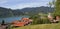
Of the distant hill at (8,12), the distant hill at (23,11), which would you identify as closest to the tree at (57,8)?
the distant hill at (23,11)

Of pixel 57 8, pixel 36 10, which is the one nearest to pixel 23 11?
pixel 36 10

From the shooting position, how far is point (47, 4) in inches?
117

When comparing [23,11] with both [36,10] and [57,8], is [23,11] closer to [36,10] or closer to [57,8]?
[36,10]

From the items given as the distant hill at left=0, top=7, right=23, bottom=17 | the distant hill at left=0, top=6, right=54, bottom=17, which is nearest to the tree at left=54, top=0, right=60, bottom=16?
the distant hill at left=0, top=6, right=54, bottom=17

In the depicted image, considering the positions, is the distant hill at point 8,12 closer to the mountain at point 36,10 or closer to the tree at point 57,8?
the mountain at point 36,10

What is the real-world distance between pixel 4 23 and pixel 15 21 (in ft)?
0.63

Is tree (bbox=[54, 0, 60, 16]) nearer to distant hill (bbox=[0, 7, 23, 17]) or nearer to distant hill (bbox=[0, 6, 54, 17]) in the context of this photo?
distant hill (bbox=[0, 6, 54, 17])

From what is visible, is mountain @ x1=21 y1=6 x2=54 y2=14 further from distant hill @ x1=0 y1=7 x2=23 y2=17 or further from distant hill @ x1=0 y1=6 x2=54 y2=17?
distant hill @ x1=0 y1=7 x2=23 y2=17

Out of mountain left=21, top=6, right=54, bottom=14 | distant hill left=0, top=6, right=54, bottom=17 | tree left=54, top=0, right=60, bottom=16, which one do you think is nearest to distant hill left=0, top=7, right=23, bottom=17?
distant hill left=0, top=6, right=54, bottom=17

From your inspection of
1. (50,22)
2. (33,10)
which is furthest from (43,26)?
(33,10)

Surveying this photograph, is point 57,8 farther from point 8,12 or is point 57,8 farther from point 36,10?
point 8,12

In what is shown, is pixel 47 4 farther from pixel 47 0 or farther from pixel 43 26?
pixel 43 26

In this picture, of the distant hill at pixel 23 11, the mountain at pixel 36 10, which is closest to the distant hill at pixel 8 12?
the distant hill at pixel 23 11

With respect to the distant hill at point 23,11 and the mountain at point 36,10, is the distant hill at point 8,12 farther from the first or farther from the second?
the mountain at point 36,10
